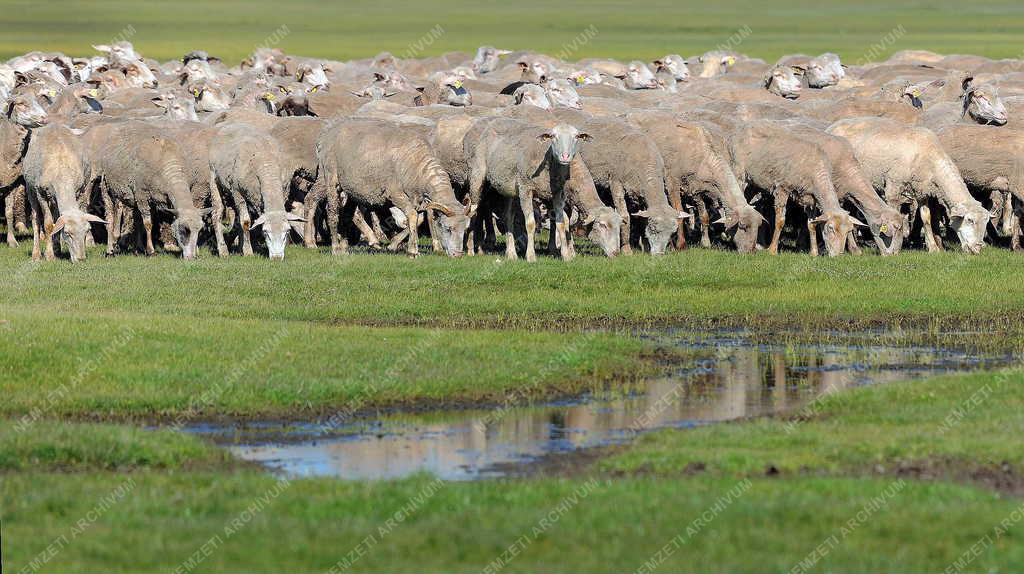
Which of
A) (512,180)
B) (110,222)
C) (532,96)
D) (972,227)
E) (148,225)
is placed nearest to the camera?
(512,180)

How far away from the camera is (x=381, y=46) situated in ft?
372

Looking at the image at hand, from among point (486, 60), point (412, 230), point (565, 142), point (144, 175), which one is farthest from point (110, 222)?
point (486, 60)

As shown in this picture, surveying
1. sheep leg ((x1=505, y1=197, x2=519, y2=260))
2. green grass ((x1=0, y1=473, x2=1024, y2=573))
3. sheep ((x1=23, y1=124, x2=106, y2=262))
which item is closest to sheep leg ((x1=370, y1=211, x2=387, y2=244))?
sheep leg ((x1=505, y1=197, x2=519, y2=260))

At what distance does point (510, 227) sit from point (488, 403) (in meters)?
12.5

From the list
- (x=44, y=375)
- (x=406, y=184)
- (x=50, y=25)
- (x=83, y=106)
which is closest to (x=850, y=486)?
(x=44, y=375)

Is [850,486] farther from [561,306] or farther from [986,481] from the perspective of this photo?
[561,306]

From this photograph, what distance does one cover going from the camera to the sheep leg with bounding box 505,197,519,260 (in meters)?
27.6

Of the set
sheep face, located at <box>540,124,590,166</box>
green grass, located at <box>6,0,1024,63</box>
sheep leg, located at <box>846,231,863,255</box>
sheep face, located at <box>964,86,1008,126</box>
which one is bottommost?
green grass, located at <box>6,0,1024,63</box>

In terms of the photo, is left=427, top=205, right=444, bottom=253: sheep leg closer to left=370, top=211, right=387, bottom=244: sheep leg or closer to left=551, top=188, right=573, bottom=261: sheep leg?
left=551, top=188, right=573, bottom=261: sheep leg

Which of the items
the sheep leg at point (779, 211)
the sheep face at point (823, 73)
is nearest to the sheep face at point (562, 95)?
the sheep leg at point (779, 211)

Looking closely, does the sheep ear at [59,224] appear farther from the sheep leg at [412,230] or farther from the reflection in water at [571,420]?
the reflection in water at [571,420]

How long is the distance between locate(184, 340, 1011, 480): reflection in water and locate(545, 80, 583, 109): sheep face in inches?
803

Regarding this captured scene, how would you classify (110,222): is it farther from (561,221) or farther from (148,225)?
(561,221)

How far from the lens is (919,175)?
29.8 metres
